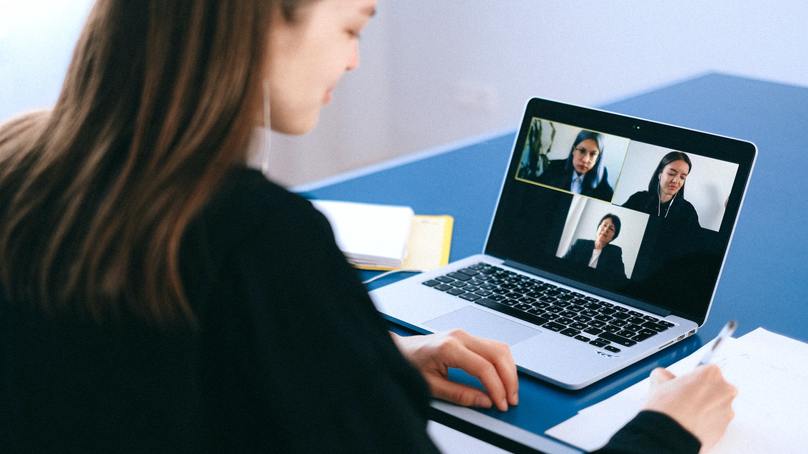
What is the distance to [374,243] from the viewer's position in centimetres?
138

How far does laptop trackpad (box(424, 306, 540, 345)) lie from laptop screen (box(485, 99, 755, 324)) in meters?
0.14

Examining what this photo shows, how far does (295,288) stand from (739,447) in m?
0.47

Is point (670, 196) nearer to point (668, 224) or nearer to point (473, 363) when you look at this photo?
point (668, 224)

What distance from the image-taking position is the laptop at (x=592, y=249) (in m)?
1.13

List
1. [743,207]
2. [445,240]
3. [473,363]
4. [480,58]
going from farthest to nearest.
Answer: [480,58] < [743,207] < [445,240] < [473,363]

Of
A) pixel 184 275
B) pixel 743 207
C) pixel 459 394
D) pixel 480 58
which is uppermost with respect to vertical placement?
pixel 480 58

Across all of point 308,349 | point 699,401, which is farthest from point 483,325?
point 308,349

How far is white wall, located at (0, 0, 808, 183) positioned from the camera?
2.79 metres

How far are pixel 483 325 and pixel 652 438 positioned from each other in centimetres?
30

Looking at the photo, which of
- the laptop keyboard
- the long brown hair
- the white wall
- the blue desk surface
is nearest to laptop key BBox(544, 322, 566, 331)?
the laptop keyboard

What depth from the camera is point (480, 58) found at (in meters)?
3.77

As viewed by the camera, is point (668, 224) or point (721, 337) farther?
point (668, 224)

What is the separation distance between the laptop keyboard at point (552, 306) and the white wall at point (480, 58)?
5.78 feet

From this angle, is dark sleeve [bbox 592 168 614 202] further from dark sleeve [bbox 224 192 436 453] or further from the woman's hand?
dark sleeve [bbox 224 192 436 453]
